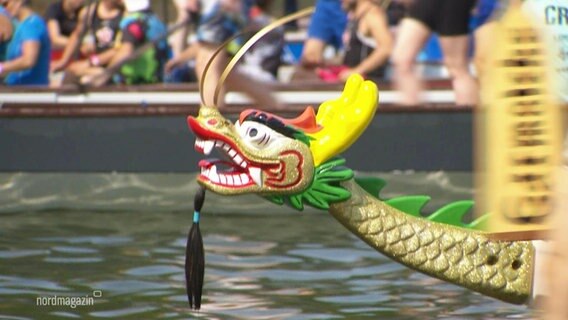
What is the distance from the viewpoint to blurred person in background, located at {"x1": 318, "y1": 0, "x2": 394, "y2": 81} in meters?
11.4

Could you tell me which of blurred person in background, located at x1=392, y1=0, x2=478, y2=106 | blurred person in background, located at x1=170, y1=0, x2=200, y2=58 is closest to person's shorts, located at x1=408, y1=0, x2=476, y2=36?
blurred person in background, located at x1=392, y1=0, x2=478, y2=106

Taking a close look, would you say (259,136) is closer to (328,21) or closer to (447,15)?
(447,15)

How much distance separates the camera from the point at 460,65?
9.68 meters

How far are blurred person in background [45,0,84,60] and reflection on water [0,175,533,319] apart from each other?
173 inches

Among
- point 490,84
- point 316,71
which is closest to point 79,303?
point 490,84

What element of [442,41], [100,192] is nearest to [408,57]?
[442,41]

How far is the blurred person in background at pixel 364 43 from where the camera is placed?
11.4 meters

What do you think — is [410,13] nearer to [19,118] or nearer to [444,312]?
[19,118]

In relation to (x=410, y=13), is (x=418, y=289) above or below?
below

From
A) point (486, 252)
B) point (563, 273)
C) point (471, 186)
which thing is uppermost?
point (563, 273)

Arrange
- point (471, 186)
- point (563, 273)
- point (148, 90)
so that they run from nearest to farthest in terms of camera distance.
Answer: point (563, 273) → point (471, 186) → point (148, 90)

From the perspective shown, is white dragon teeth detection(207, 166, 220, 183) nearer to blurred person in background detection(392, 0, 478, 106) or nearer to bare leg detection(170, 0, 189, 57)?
blurred person in background detection(392, 0, 478, 106)

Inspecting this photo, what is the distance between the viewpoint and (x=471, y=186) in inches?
383

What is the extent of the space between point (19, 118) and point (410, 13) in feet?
8.27
